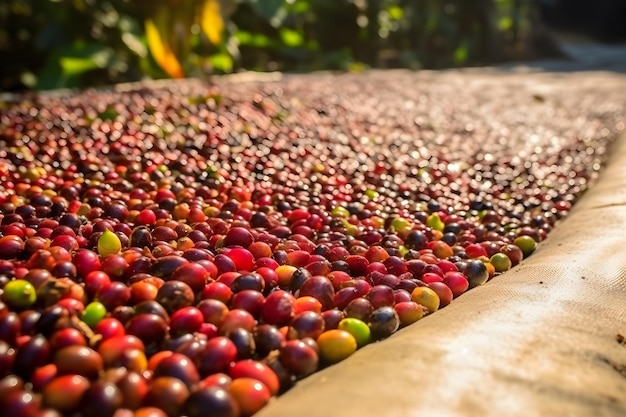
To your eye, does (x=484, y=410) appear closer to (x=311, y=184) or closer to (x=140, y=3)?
(x=311, y=184)

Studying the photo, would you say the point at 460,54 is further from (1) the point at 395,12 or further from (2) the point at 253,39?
(2) the point at 253,39

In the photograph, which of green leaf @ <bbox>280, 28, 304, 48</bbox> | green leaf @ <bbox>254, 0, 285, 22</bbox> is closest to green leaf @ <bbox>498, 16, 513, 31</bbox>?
green leaf @ <bbox>280, 28, 304, 48</bbox>

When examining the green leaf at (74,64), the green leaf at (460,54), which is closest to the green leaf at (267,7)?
the green leaf at (74,64)

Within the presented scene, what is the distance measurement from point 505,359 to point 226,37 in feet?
24.1

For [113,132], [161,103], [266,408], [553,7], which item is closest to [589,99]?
[161,103]

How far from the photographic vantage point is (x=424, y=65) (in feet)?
43.1

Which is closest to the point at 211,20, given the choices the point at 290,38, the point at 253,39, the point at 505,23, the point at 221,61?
the point at 221,61

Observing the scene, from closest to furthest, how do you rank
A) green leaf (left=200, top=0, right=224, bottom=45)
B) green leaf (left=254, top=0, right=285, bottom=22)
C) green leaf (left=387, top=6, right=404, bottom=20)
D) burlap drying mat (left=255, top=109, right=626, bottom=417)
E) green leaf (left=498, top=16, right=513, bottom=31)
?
burlap drying mat (left=255, top=109, right=626, bottom=417) < green leaf (left=200, top=0, right=224, bottom=45) < green leaf (left=254, top=0, right=285, bottom=22) < green leaf (left=387, top=6, right=404, bottom=20) < green leaf (left=498, top=16, right=513, bottom=31)

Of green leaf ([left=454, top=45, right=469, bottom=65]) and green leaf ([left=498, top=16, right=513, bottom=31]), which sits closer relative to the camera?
green leaf ([left=454, top=45, right=469, bottom=65])

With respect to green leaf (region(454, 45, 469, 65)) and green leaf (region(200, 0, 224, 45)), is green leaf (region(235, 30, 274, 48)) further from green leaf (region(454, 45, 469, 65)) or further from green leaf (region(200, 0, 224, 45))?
green leaf (region(454, 45, 469, 65))

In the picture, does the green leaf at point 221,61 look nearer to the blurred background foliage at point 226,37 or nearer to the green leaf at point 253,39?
the blurred background foliage at point 226,37

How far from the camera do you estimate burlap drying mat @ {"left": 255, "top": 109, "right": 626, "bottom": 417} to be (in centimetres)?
162

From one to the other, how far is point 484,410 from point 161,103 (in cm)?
450

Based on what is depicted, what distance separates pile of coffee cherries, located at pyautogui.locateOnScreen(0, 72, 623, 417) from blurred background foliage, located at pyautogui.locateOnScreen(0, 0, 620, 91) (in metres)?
1.22
